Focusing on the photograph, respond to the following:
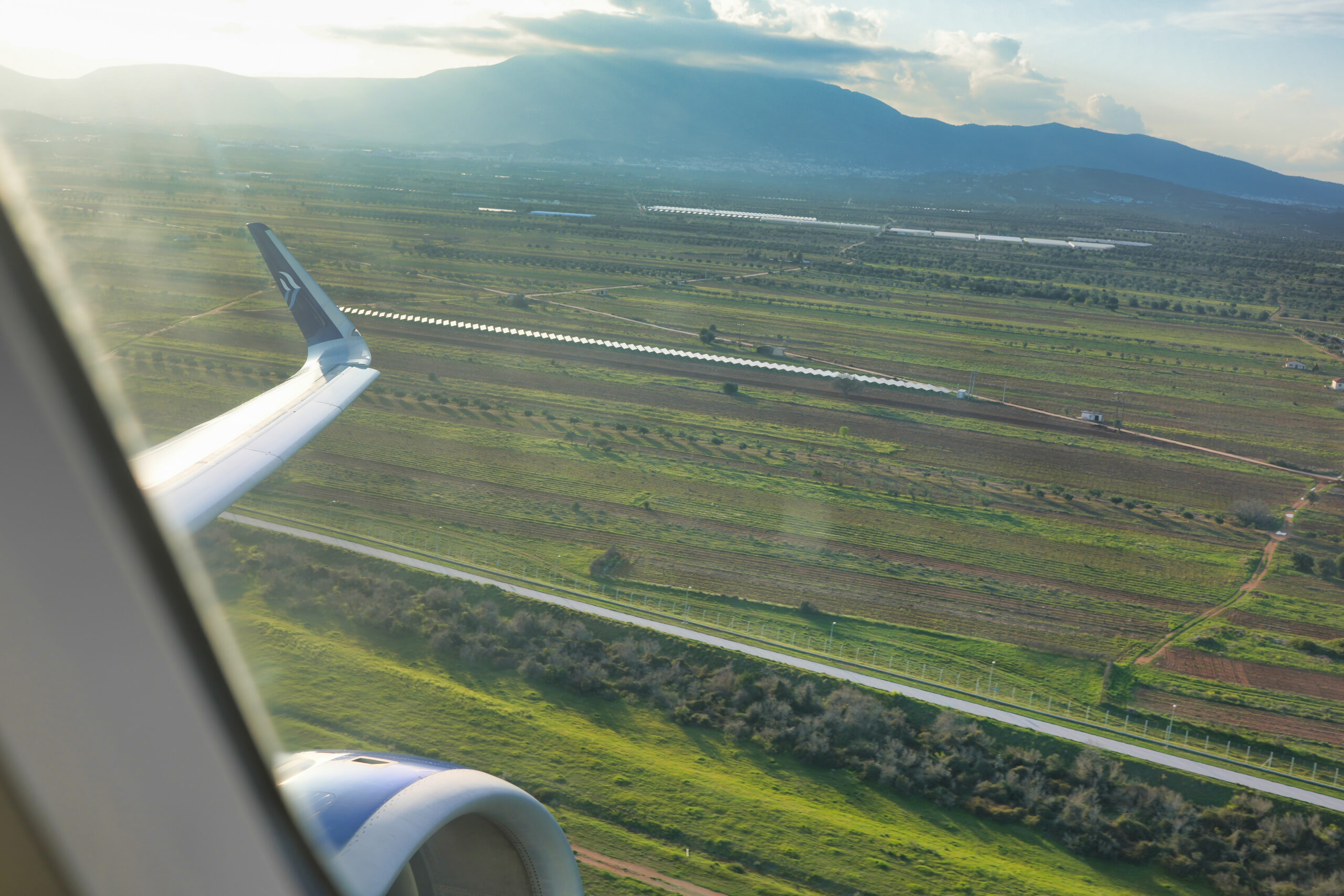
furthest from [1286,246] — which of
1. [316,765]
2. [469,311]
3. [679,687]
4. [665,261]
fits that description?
[316,765]

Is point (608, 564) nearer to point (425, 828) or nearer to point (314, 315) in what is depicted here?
point (314, 315)

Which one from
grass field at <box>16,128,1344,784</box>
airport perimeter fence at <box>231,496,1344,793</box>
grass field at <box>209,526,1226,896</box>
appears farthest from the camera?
grass field at <box>16,128,1344,784</box>

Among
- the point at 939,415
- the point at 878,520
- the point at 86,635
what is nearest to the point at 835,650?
the point at 878,520

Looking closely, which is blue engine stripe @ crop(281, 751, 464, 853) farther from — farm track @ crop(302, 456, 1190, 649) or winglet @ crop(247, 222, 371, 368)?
farm track @ crop(302, 456, 1190, 649)

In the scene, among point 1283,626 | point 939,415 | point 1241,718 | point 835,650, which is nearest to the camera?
point 1241,718

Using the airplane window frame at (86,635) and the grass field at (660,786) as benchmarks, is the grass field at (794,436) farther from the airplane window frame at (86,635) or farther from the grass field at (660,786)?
the grass field at (660,786)

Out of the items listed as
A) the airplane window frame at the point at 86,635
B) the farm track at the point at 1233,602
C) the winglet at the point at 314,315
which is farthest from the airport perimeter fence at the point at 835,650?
the airplane window frame at the point at 86,635

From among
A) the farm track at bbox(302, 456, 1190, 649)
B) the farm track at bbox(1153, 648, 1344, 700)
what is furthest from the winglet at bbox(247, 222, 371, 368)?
the farm track at bbox(1153, 648, 1344, 700)
